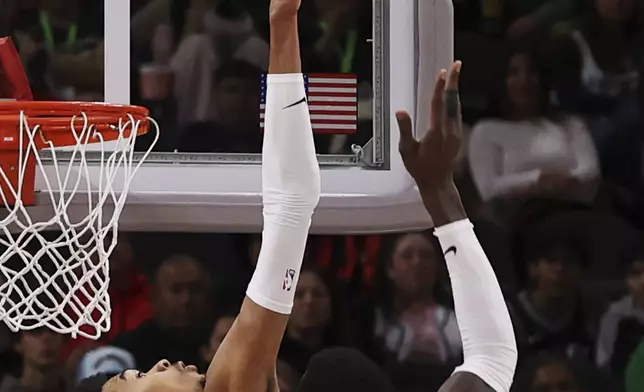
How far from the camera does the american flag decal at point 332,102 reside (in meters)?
2.21

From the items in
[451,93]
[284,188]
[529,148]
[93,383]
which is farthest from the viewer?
[529,148]

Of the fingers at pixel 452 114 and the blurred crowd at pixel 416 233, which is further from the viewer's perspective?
the blurred crowd at pixel 416 233

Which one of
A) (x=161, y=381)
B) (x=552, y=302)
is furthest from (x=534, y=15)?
(x=161, y=381)

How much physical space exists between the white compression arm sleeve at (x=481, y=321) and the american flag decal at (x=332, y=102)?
936 millimetres

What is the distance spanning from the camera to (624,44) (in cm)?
253

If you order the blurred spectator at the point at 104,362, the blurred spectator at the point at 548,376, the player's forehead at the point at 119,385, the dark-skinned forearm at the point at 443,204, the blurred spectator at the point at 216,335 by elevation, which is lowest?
the blurred spectator at the point at 548,376

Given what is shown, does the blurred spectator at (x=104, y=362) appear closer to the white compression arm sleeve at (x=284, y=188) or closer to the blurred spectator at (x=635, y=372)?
the white compression arm sleeve at (x=284, y=188)

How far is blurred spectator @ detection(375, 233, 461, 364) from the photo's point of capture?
2367 mm

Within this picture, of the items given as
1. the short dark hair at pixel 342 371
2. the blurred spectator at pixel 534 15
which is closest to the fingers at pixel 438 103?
the short dark hair at pixel 342 371

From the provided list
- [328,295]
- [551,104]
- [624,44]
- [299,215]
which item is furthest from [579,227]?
[299,215]

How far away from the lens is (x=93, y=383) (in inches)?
88.0

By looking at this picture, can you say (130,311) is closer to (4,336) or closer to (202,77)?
(4,336)

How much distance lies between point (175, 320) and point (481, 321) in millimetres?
1248

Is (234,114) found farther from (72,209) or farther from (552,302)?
(552,302)
